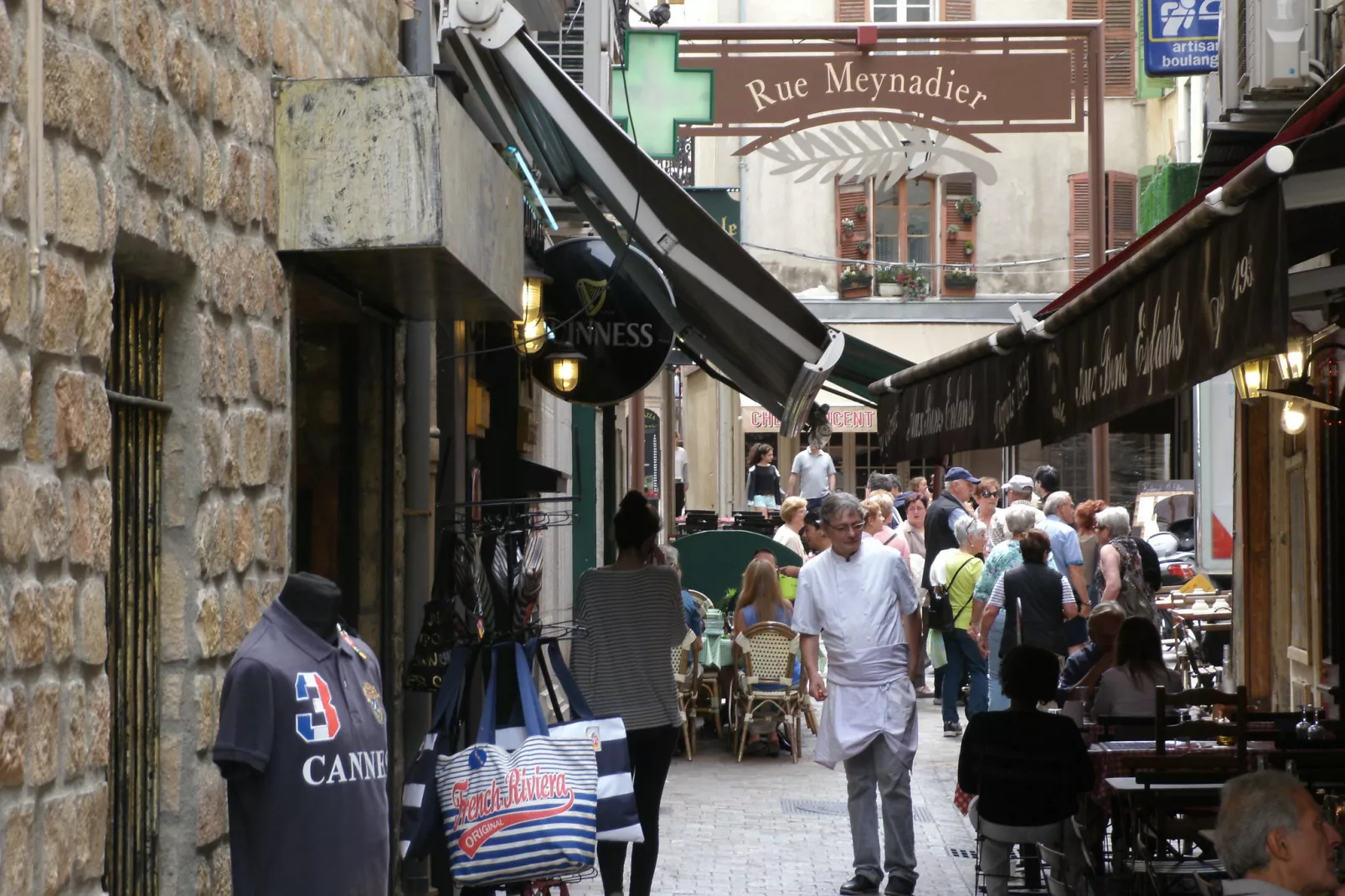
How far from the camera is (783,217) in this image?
3356cm

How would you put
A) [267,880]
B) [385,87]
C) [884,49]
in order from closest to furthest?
[267,880], [385,87], [884,49]

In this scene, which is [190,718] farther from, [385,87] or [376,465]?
[376,465]

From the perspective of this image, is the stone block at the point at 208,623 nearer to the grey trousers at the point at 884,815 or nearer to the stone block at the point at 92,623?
the stone block at the point at 92,623

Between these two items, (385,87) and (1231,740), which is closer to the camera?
(385,87)

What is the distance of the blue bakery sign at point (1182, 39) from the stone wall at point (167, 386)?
1088cm

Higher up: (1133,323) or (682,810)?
(1133,323)

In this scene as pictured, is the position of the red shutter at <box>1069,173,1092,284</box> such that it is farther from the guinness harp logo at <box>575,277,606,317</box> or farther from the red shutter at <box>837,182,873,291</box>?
the guinness harp logo at <box>575,277,606,317</box>

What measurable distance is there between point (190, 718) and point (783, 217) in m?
29.1

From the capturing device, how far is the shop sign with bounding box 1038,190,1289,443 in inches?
159

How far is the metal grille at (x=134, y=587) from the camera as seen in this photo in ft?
15.7

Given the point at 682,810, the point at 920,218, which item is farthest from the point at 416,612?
the point at 920,218

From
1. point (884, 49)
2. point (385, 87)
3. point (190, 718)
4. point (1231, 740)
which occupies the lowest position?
point (1231, 740)

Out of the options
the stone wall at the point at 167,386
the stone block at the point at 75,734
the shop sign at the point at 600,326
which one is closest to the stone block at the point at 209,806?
the stone wall at the point at 167,386

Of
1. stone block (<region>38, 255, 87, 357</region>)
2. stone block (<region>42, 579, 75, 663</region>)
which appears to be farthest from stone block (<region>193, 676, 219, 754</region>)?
stone block (<region>38, 255, 87, 357</region>)
